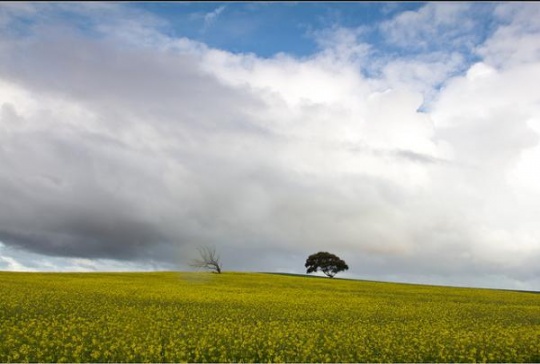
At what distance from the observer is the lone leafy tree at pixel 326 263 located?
113812 mm

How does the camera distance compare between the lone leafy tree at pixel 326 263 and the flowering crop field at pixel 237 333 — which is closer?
the flowering crop field at pixel 237 333

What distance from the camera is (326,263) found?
11406 cm

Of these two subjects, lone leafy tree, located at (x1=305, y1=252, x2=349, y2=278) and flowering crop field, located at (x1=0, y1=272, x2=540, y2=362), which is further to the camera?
lone leafy tree, located at (x1=305, y1=252, x2=349, y2=278)

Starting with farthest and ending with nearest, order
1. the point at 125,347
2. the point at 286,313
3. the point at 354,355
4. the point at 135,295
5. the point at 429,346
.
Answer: the point at 135,295
the point at 286,313
the point at 429,346
the point at 354,355
the point at 125,347

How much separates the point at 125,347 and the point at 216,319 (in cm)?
959

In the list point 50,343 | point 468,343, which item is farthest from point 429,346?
point 50,343

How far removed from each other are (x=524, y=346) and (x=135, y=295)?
28538mm

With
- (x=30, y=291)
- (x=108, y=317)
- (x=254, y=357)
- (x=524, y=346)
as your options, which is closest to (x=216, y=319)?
(x=108, y=317)

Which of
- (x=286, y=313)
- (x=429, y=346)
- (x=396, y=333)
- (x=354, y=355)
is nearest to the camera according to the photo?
(x=354, y=355)

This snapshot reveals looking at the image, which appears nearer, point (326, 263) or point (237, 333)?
point (237, 333)

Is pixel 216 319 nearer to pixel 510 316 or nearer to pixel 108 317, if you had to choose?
pixel 108 317

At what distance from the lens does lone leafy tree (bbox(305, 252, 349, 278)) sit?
11381 cm

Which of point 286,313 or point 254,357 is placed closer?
point 254,357

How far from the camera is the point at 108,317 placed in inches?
1008
